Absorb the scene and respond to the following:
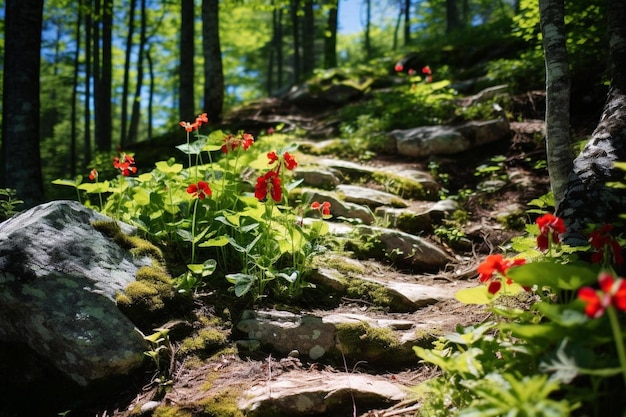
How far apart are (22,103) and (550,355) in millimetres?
5804

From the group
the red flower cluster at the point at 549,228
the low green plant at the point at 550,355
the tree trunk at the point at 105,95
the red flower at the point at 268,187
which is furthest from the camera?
the tree trunk at the point at 105,95

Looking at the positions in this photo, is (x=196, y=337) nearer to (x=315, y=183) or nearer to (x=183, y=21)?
(x=315, y=183)

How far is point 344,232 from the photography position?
3951 millimetres

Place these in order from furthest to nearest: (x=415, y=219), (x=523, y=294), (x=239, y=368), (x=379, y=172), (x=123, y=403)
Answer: (x=379, y=172) → (x=415, y=219) → (x=523, y=294) → (x=239, y=368) → (x=123, y=403)

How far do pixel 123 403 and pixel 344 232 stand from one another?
2.29 metres

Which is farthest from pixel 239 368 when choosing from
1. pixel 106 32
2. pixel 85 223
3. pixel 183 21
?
pixel 106 32

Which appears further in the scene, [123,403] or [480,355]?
[123,403]

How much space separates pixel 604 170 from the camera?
254 centimetres

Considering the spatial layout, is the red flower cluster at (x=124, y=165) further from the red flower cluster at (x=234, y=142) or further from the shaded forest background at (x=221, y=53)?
the shaded forest background at (x=221, y=53)

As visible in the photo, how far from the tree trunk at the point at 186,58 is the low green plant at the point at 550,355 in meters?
8.62

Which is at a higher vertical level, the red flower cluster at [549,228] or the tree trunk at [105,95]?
the tree trunk at [105,95]

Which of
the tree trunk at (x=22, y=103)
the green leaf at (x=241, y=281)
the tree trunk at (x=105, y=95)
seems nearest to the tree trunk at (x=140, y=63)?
the tree trunk at (x=105, y=95)

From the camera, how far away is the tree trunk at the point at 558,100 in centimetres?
295

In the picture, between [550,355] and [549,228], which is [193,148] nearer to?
[549,228]
